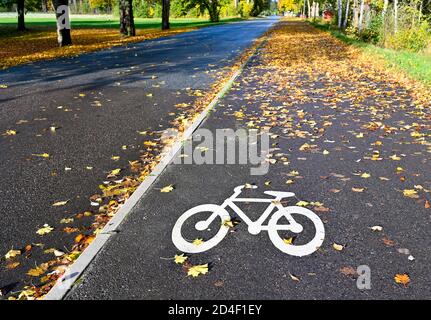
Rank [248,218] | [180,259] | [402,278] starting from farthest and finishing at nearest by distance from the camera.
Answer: [248,218], [180,259], [402,278]

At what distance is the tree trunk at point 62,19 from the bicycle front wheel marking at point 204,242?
1817cm

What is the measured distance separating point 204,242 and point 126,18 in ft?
83.0

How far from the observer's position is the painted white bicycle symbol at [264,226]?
3703 mm

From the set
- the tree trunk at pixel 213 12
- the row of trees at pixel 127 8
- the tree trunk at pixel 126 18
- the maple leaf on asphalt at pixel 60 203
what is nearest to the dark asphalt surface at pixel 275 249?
the maple leaf on asphalt at pixel 60 203

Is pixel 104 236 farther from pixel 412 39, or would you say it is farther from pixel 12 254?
pixel 412 39

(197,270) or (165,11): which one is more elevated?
(165,11)

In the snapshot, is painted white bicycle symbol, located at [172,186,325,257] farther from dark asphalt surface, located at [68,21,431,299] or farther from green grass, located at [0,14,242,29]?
green grass, located at [0,14,242,29]

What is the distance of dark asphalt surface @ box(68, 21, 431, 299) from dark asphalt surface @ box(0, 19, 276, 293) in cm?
76

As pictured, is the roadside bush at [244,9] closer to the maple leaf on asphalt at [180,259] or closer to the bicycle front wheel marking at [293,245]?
the bicycle front wheel marking at [293,245]

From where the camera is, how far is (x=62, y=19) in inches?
777

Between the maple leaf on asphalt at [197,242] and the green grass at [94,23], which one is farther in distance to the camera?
the green grass at [94,23]

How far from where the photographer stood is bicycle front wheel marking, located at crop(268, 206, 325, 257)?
365cm

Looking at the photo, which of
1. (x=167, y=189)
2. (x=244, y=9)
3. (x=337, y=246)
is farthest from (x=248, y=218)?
(x=244, y=9)

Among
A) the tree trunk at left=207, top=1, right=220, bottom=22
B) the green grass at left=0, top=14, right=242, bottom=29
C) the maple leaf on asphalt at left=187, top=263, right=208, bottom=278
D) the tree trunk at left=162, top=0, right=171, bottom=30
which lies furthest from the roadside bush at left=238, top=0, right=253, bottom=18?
the maple leaf on asphalt at left=187, top=263, right=208, bottom=278
